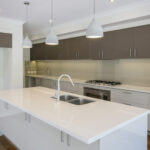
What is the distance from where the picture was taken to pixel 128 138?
1678 millimetres

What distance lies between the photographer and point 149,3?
9.81 feet

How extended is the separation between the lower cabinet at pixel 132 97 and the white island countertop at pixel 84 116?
125 centimetres

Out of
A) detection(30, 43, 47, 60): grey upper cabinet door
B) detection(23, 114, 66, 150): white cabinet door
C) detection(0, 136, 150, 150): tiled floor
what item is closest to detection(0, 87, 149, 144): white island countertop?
detection(23, 114, 66, 150): white cabinet door

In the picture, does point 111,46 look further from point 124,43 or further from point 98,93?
point 98,93

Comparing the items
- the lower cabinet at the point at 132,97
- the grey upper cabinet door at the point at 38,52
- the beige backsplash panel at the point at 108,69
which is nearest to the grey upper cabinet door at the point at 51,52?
the grey upper cabinet door at the point at 38,52

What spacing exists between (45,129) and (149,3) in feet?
9.58

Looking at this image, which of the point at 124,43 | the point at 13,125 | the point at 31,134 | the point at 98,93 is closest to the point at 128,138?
the point at 31,134

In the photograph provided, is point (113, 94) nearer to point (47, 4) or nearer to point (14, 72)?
point (47, 4)

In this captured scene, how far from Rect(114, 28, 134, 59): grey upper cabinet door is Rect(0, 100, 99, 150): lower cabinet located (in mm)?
2434

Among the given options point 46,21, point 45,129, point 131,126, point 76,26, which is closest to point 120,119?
point 131,126

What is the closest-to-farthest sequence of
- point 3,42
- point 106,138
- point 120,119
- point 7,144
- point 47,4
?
point 106,138, point 120,119, point 7,144, point 47,4, point 3,42

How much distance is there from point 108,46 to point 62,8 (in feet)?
4.64

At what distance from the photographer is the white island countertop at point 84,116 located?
1328mm

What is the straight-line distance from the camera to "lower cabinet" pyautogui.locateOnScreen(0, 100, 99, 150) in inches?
65.5
